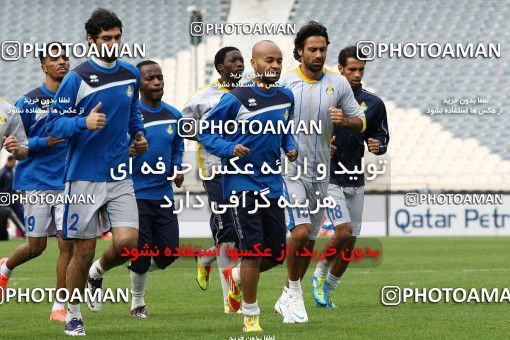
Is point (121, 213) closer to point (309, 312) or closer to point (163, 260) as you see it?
point (163, 260)

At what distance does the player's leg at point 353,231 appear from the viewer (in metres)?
10.2

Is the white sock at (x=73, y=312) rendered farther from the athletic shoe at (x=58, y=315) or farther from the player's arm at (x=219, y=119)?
the player's arm at (x=219, y=119)

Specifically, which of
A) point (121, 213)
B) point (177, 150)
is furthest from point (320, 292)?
point (121, 213)

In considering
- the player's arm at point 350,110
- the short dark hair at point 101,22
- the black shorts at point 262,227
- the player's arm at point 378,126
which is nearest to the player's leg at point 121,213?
the black shorts at point 262,227

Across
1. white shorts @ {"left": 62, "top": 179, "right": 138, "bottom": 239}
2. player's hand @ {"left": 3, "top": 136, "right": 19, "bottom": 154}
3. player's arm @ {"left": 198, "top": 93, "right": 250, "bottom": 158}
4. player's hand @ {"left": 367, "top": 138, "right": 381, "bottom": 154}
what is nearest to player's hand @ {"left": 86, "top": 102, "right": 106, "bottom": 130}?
white shorts @ {"left": 62, "top": 179, "right": 138, "bottom": 239}

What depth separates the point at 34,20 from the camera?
28578 mm

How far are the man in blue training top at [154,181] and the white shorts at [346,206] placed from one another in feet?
4.79

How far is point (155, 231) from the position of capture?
9547mm

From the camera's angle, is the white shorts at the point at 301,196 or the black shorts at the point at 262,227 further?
the white shorts at the point at 301,196

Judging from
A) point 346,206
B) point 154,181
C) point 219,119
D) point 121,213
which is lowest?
point 346,206

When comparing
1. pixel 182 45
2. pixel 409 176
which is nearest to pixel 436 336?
pixel 409 176

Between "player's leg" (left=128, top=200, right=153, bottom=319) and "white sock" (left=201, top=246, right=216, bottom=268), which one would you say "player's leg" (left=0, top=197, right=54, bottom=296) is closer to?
"player's leg" (left=128, top=200, right=153, bottom=319)

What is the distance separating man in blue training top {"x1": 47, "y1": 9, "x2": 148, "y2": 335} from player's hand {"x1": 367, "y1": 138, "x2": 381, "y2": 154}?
289 centimetres

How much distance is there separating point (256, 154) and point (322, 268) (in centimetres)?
282
